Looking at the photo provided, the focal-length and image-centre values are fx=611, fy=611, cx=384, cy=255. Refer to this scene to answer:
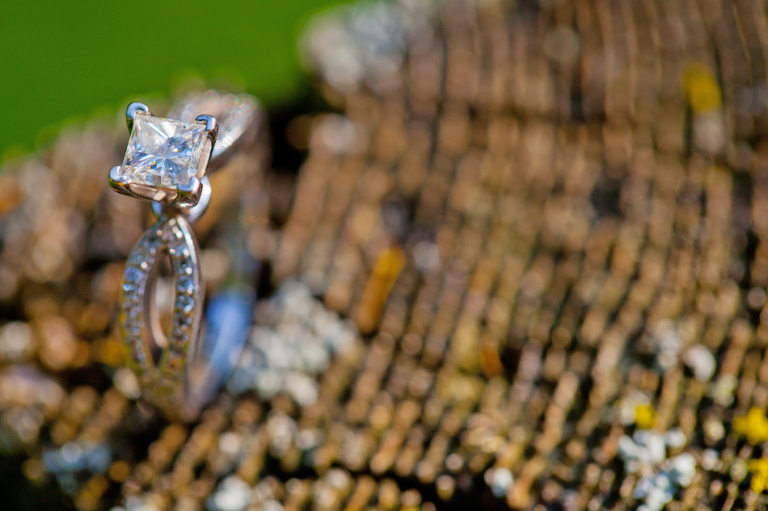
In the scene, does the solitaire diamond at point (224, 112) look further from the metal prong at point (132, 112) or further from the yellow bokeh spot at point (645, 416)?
the yellow bokeh spot at point (645, 416)

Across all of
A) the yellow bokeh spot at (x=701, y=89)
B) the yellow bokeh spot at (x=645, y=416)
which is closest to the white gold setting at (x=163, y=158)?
the yellow bokeh spot at (x=645, y=416)

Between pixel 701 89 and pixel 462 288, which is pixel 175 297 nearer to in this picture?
pixel 462 288

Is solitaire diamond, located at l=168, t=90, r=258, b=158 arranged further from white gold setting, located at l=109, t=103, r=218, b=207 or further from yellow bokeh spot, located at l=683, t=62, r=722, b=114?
yellow bokeh spot, located at l=683, t=62, r=722, b=114

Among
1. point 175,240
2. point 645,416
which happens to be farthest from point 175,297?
point 645,416

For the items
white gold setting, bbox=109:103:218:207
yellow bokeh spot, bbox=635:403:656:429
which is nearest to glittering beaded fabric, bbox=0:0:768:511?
yellow bokeh spot, bbox=635:403:656:429

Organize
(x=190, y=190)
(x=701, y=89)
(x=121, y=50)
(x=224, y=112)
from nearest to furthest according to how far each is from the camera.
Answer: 1. (x=190, y=190)
2. (x=224, y=112)
3. (x=701, y=89)
4. (x=121, y=50)

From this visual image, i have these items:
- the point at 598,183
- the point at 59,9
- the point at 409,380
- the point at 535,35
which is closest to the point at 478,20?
the point at 535,35

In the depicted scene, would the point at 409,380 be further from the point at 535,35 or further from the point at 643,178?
the point at 535,35
